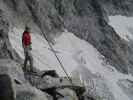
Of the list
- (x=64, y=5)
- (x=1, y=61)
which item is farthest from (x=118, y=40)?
(x=1, y=61)

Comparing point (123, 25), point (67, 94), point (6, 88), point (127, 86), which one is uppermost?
point (123, 25)

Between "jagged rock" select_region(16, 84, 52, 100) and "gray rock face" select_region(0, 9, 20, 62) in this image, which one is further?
"gray rock face" select_region(0, 9, 20, 62)

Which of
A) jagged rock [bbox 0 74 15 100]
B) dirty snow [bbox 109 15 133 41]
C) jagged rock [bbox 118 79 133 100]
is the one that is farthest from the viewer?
dirty snow [bbox 109 15 133 41]

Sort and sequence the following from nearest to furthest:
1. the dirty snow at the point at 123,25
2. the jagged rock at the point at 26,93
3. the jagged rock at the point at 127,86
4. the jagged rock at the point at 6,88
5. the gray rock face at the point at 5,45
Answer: the jagged rock at the point at 6,88 → the jagged rock at the point at 26,93 → the gray rock face at the point at 5,45 → the jagged rock at the point at 127,86 → the dirty snow at the point at 123,25

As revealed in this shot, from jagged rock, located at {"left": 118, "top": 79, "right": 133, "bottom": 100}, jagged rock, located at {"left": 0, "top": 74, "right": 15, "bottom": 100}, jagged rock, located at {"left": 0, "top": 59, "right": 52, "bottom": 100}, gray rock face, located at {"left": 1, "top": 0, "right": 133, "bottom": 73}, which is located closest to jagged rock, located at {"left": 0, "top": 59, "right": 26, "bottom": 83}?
jagged rock, located at {"left": 0, "top": 59, "right": 52, "bottom": 100}

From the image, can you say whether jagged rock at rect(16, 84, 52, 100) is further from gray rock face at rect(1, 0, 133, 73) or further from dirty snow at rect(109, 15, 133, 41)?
dirty snow at rect(109, 15, 133, 41)

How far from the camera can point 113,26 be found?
29453 millimetres

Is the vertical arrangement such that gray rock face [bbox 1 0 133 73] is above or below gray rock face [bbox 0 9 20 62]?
above

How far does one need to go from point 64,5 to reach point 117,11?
5.59m

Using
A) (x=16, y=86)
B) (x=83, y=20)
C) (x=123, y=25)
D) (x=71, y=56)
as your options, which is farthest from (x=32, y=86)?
(x=123, y=25)

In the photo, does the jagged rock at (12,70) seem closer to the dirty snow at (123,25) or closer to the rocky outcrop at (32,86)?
the rocky outcrop at (32,86)

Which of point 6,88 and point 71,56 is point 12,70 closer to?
point 6,88

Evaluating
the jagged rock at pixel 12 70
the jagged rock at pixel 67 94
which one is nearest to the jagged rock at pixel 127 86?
the jagged rock at pixel 67 94

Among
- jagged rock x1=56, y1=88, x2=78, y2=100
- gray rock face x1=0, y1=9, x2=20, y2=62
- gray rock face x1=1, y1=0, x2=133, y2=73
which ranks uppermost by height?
gray rock face x1=1, y1=0, x2=133, y2=73
